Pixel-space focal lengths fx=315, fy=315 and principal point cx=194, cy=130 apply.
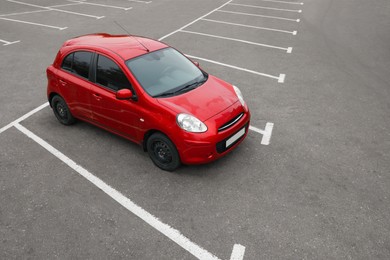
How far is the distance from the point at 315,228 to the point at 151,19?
41.3 ft

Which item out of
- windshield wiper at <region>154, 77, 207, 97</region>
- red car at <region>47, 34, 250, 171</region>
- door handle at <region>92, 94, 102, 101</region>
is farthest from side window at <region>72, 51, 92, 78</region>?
windshield wiper at <region>154, 77, 207, 97</region>

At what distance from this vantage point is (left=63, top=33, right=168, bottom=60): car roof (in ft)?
16.5

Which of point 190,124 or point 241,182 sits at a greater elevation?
point 190,124

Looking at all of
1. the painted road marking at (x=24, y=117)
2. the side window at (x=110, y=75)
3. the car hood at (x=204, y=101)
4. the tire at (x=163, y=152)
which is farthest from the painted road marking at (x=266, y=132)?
the painted road marking at (x=24, y=117)

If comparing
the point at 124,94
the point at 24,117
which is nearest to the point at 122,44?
the point at 124,94

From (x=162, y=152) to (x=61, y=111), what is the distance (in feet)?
8.37

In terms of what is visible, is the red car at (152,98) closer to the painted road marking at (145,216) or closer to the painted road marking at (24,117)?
the painted road marking at (145,216)

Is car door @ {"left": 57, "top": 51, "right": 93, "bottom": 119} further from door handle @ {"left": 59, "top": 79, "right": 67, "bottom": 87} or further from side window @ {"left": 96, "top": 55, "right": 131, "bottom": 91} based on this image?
side window @ {"left": 96, "top": 55, "right": 131, "bottom": 91}

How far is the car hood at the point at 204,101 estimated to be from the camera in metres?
4.48

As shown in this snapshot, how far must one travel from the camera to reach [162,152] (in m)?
4.75

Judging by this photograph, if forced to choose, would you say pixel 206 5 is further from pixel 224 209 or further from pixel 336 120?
pixel 224 209

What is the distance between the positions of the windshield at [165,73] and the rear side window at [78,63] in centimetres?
89

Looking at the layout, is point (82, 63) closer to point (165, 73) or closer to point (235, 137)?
point (165, 73)

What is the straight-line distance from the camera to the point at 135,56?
500cm
